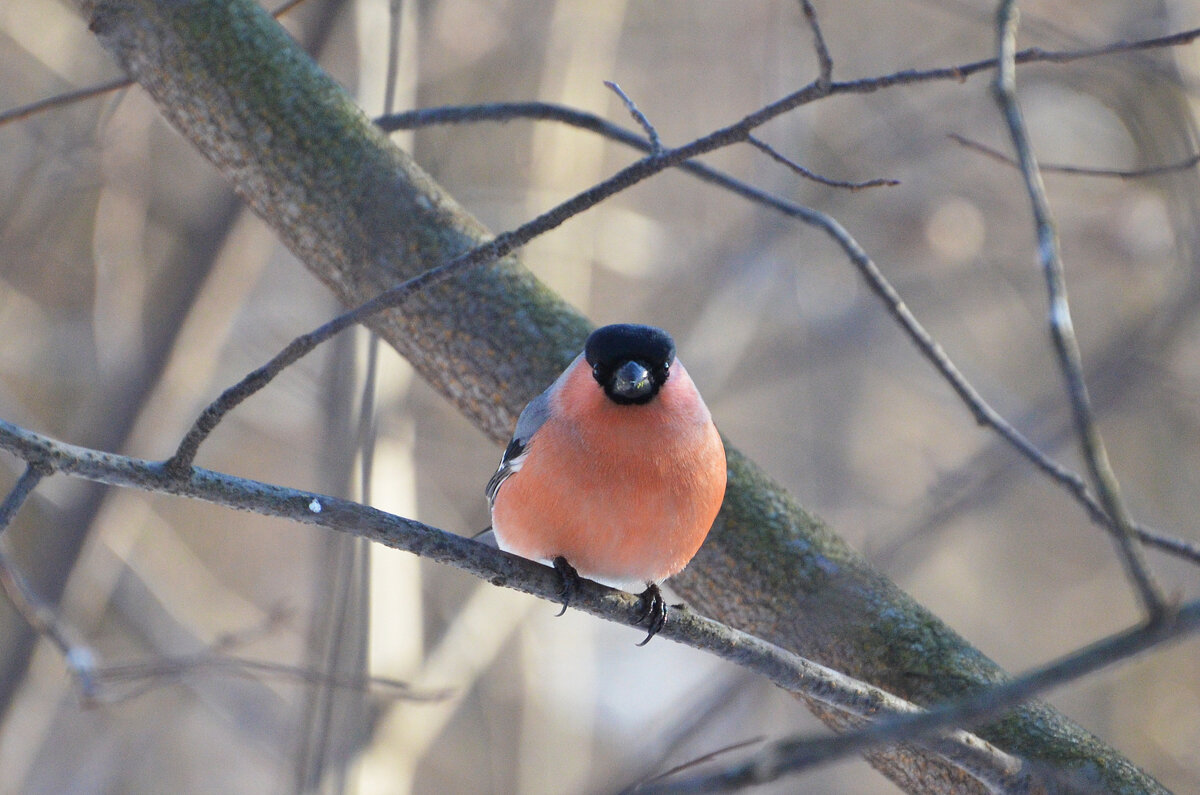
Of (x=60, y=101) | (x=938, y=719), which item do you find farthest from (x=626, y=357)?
(x=60, y=101)

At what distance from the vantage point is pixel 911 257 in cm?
652

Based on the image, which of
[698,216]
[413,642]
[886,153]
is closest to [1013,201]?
[886,153]

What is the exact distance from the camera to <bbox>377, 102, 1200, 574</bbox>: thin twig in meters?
2.10

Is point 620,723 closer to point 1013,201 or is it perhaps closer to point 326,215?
point 1013,201

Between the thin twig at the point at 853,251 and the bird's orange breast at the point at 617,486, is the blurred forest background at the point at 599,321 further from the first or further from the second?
the bird's orange breast at the point at 617,486

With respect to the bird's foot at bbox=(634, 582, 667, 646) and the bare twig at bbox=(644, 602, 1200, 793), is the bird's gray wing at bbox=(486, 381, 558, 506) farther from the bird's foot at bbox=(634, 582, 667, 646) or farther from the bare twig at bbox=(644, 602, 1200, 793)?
the bare twig at bbox=(644, 602, 1200, 793)

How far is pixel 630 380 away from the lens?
7.57 feet

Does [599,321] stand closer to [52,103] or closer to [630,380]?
[52,103]

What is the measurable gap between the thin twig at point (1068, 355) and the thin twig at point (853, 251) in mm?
→ 525

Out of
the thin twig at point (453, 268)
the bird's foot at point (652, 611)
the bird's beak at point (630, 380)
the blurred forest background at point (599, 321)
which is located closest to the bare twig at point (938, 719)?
the thin twig at point (453, 268)

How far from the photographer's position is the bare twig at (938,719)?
0.97 metres

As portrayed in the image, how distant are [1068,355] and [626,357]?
1.18 m

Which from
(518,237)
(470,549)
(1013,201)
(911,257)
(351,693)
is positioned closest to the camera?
(518,237)

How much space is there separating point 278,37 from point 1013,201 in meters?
6.29
